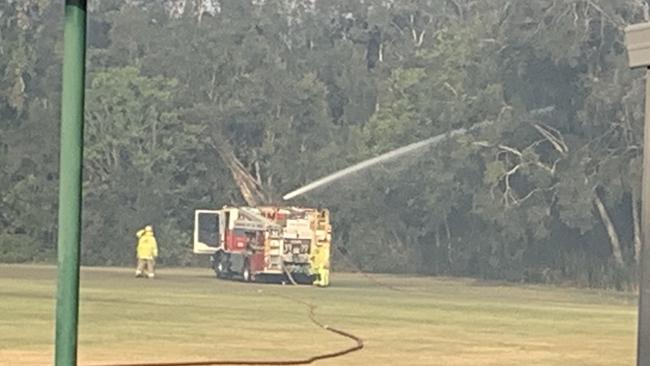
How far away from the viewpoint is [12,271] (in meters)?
25.4

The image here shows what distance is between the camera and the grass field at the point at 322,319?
1492 centimetres

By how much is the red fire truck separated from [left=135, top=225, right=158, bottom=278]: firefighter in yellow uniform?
1067 millimetres

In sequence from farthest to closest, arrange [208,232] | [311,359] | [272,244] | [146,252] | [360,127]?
[360,127], [146,252], [208,232], [272,244], [311,359]

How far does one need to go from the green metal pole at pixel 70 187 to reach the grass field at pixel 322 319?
34.6ft

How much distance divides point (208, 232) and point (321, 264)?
213cm

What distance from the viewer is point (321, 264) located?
24484 millimetres

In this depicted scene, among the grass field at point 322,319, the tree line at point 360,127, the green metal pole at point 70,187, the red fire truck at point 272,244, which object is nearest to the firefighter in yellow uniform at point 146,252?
the grass field at point 322,319

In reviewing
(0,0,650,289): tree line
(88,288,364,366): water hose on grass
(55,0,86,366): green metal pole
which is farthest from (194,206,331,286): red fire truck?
(55,0,86,366): green metal pole

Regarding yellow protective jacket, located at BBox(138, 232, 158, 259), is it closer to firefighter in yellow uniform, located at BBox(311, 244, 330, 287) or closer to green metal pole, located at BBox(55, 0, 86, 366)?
firefighter in yellow uniform, located at BBox(311, 244, 330, 287)

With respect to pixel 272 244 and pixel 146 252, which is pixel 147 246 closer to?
pixel 146 252

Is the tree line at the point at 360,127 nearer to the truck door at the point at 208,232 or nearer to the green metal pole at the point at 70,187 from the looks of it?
the truck door at the point at 208,232

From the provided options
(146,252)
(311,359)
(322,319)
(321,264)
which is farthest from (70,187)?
(146,252)

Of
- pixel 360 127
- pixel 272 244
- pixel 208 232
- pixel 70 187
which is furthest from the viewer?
pixel 360 127

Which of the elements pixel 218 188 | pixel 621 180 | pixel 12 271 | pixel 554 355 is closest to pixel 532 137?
pixel 621 180
